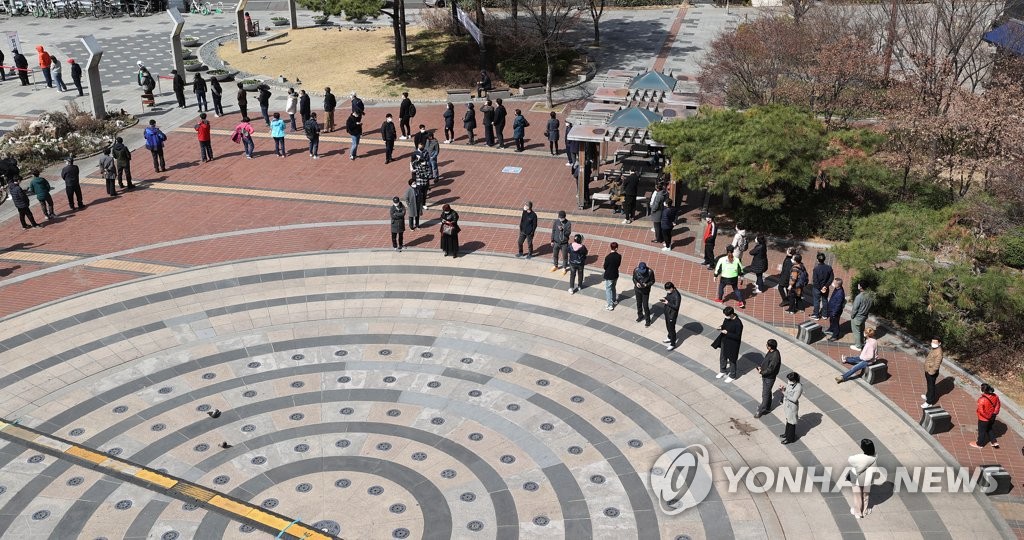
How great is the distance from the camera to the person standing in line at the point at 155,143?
2966 cm

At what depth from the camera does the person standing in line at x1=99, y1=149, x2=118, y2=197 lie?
92.4 ft

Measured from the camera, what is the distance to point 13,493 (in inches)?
606

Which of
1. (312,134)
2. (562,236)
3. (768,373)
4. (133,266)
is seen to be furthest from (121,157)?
(768,373)

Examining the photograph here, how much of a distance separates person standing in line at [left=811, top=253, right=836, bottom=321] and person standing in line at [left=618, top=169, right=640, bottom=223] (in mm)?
6480

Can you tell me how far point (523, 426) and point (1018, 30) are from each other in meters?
24.5

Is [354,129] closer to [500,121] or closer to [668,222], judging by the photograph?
[500,121]

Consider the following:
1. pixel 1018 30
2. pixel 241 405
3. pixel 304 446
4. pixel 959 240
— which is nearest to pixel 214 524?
pixel 304 446

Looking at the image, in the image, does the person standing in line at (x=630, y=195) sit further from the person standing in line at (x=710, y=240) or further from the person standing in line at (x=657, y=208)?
the person standing in line at (x=710, y=240)

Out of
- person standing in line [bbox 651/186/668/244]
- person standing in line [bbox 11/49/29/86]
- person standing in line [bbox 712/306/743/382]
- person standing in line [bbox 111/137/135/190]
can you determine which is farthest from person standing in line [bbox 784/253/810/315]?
person standing in line [bbox 11/49/29/86]

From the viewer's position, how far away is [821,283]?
802 inches

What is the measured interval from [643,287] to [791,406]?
15.8ft

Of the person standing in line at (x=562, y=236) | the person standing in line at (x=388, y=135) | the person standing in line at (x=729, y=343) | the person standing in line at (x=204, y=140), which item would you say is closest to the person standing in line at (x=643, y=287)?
the person standing in line at (x=729, y=343)

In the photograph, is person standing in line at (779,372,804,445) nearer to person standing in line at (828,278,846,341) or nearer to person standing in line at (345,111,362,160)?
person standing in line at (828,278,846,341)

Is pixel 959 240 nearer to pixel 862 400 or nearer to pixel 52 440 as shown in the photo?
pixel 862 400
